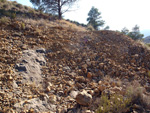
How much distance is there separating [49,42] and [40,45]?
0.46 metres

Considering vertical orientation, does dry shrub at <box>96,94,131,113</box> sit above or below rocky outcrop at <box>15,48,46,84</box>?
below

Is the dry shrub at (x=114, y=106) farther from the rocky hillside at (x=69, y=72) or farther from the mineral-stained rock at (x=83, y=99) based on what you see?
the mineral-stained rock at (x=83, y=99)

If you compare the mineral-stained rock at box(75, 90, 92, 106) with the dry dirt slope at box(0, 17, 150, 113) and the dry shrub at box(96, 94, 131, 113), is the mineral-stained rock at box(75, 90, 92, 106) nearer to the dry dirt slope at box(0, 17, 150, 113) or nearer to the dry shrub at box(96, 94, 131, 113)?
the dry dirt slope at box(0, 17, 150, 113)

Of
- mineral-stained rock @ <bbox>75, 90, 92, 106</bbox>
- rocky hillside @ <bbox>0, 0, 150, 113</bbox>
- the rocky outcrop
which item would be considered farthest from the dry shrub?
the rocky outcrop

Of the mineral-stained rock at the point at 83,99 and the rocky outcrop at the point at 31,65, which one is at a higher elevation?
the rocky outcrop at the point at 31,65

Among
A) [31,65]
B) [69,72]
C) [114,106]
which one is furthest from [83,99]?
[31,65]

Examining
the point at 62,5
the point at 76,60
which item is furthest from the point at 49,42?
the point at 62,5

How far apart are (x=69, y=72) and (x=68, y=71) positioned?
0.05m

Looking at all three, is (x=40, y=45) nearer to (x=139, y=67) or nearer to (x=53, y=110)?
(x=53, y=110)

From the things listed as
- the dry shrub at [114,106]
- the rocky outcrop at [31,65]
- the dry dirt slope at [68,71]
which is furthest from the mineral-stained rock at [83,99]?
the rocky outcrop at [31,65]

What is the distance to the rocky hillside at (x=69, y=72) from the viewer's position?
2539 mm

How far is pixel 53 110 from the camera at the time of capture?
2.48m

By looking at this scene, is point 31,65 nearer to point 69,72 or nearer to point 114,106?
point 69,72

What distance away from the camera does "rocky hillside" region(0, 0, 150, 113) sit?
100.0 inches
